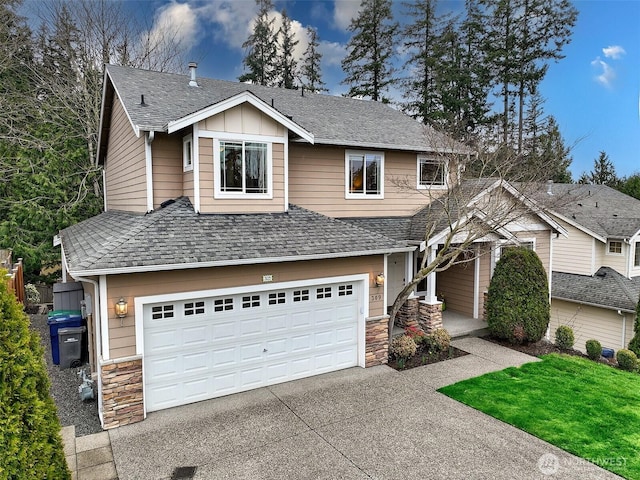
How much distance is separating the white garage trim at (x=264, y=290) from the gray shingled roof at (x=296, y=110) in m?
3.94

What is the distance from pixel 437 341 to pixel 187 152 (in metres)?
7.86

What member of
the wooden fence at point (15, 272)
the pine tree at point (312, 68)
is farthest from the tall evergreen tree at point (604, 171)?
the wooden fence at point (15, 272)

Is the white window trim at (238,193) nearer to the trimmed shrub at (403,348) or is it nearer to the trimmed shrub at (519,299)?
the trimmed shrub at (403,348)

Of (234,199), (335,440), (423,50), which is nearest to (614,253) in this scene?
(423,50)

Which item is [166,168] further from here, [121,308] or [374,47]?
[374,47]

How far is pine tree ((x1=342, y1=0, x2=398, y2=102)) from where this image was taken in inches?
1091

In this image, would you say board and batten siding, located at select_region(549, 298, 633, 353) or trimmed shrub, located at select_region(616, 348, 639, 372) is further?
board and batten siding, located at select_region(549, 298, 633, 353)

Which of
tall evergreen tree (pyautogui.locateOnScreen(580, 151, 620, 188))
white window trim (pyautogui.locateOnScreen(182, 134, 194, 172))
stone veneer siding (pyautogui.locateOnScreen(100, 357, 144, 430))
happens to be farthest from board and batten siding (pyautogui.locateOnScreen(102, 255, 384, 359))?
tall evergreen tree (pyautogui.locateOnScreen(580, 151, 620, 188))

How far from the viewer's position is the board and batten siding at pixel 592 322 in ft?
55.6

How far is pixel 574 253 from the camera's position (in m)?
20.3

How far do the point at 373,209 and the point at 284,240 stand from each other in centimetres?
514

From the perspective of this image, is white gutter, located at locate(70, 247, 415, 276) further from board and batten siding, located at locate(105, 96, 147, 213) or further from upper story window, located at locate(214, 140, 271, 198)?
board and batten siding, located at locate(105, 96, 147, 213)

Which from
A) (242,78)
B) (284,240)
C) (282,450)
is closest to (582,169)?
(242,78)

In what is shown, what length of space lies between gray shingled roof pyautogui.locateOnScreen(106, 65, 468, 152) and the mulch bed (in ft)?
18.4
